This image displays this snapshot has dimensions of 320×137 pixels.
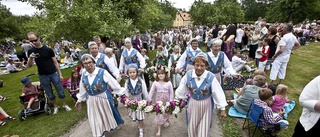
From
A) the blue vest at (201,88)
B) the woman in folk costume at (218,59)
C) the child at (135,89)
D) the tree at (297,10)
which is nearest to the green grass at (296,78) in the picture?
the woman in folk costume at (218,59)

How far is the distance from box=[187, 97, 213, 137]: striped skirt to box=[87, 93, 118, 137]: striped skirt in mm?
1777

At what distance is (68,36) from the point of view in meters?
6.94

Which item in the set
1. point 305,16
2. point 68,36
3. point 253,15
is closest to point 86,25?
point 68,36

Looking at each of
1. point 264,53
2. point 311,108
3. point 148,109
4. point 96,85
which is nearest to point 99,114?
point 96,85

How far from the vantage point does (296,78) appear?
744 cm

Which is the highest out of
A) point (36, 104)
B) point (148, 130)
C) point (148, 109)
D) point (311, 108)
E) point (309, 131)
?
point (311, 108)

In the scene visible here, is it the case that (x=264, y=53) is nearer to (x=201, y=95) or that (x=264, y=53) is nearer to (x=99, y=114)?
(x=201, y=95)

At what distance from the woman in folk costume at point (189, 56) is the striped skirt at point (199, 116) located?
2.00m

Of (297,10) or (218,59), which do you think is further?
(297,10)

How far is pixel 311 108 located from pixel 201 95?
58.3 inches

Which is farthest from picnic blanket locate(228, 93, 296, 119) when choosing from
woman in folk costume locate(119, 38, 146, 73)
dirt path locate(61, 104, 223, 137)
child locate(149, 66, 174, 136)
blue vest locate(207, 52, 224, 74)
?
woman in folk costume locate(119, 38, 146, 73)

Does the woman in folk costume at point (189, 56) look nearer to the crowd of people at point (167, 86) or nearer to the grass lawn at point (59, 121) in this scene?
the crowd of people at point (167, 86)

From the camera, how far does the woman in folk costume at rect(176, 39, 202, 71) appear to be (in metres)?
5.16

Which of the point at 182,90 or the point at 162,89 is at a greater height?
the point at 182,90
